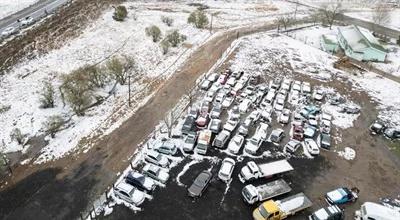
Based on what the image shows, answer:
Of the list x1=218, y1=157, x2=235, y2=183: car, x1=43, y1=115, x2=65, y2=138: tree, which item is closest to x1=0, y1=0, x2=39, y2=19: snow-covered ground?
x1=43, y1=115, x2=65, y2=138: tree

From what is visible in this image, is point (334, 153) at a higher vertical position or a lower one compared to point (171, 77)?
lower

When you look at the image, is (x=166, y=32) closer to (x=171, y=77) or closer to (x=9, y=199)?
(x=171, y=77)

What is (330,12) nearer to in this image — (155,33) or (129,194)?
(155,33)

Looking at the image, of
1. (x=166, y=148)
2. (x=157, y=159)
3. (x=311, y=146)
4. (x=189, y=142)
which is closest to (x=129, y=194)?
(x=157, y=159)

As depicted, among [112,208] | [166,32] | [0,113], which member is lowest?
[112,208]

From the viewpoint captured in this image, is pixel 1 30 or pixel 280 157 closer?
pixel 280 157

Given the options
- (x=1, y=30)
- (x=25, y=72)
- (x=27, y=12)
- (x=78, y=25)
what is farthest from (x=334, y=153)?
(x=27, y=12)

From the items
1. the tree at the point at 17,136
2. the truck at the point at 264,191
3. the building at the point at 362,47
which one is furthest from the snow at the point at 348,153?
the tree at the point at 17,136
